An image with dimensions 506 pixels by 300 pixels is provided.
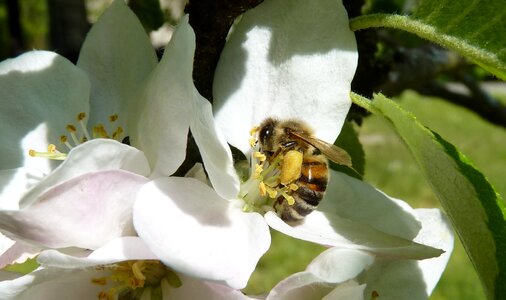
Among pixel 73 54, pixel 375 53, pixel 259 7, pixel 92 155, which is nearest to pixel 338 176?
pixel 259 7

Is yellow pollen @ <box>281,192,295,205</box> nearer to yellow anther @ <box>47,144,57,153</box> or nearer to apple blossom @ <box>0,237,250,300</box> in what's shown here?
apple blossom @ <box>0,237,250,300</box>

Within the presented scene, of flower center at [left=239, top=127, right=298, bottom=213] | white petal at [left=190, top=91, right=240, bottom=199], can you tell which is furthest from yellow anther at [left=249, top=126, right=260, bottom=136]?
white petal at [left=190, top=91, right=240, bottom=199]

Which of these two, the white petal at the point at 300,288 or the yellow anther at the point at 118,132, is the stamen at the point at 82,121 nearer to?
the yellow anther at the point at 118,132

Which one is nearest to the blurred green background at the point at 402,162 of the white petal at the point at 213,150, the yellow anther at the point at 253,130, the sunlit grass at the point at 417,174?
the sunlit grass at the point at 417,174

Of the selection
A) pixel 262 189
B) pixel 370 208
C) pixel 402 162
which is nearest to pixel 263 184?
pixel 262 189

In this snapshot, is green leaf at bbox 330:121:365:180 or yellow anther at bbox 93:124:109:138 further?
green leaf at bbox 330:121:365:180

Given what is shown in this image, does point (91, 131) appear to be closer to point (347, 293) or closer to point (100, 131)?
point (100, 131)

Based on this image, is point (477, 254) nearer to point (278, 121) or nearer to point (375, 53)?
point (278, 121)

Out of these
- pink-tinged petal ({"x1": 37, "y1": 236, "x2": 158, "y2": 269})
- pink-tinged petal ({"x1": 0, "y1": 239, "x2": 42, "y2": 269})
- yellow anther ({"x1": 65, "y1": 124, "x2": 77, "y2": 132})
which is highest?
pink-tinged petal ({"x1": 37, "y1": 236, "x2": 158, "y2": 269})
